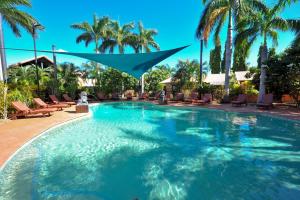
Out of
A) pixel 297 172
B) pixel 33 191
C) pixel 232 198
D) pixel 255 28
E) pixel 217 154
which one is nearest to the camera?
pixel 232 198

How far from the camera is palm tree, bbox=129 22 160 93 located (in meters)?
23.1

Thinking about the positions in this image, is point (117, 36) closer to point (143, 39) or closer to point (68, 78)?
point (143, 39)

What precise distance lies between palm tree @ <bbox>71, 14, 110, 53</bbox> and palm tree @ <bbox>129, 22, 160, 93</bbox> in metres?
3.48

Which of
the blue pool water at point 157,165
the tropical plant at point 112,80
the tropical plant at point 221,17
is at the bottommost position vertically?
the blue pool water at point 157,165

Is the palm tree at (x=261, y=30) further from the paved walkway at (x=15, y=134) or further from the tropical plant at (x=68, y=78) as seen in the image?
the tropical plant at (x=68, y=78)

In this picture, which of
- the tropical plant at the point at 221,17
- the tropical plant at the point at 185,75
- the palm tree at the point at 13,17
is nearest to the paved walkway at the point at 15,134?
the palm tree at the point at 13,17

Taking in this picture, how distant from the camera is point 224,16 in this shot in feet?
51.2

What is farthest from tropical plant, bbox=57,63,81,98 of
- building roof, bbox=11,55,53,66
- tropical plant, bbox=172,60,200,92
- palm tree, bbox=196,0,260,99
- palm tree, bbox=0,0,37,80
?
palm tree, bbox=196,0,260,99

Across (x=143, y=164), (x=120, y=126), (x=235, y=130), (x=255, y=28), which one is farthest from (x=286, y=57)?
(x=143, y=164)

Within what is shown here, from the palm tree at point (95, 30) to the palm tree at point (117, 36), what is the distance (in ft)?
1.92

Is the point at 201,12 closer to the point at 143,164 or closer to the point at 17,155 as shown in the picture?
the point at 143,164

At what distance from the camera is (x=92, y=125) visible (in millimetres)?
9719

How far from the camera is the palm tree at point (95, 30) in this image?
23.5 m

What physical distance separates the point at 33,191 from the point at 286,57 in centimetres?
1380
